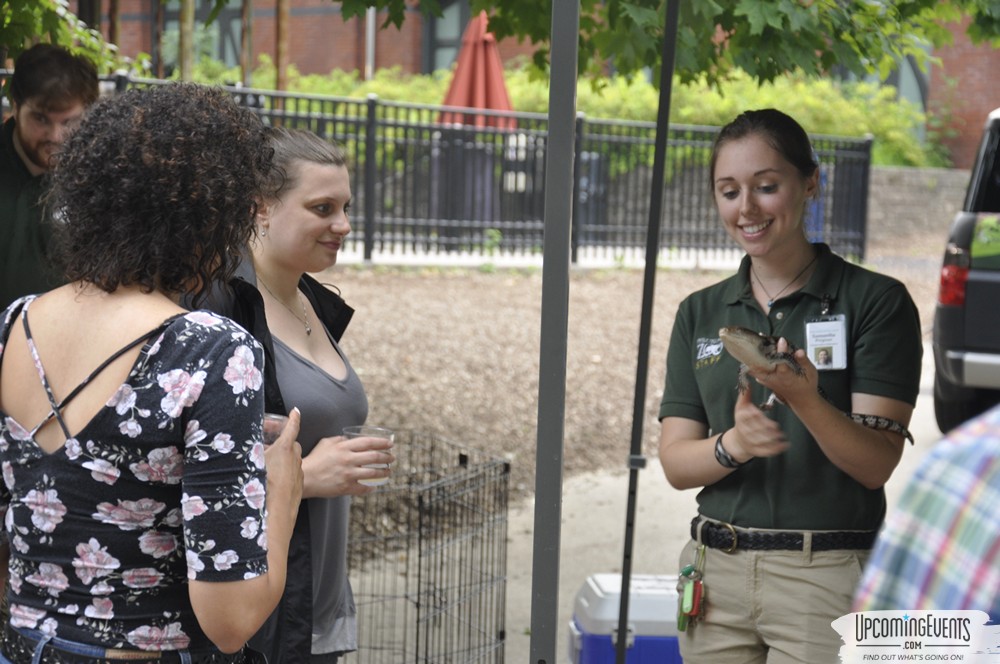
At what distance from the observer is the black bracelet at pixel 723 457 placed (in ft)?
7.27

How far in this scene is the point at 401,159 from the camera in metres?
13.3

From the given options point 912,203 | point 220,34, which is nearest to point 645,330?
point 912,203

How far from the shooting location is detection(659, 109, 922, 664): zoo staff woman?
2.17 m

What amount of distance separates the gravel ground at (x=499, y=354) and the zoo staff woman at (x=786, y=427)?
14.8ft

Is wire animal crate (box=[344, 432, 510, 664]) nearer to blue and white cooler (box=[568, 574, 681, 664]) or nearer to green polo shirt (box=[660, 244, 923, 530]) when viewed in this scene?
blue and white cooler (box=[568, 574, 681, 664])

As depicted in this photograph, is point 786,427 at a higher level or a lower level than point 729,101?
lower

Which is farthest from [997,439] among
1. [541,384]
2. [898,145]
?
[898,145]

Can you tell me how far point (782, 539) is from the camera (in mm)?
2219

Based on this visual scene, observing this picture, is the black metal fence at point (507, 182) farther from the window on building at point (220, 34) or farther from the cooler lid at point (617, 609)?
the window on building at point (220, 34)

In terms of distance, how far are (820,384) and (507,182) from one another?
11.7m

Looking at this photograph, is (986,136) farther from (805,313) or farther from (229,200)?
(229,200)

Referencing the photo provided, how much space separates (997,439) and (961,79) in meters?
22.5

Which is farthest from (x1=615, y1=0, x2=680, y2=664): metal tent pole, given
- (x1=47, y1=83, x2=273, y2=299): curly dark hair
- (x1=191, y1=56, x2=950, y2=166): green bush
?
(x1=191, y1=56, x2=950, y2=166): green bush

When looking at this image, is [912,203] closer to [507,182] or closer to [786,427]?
[507,182]
